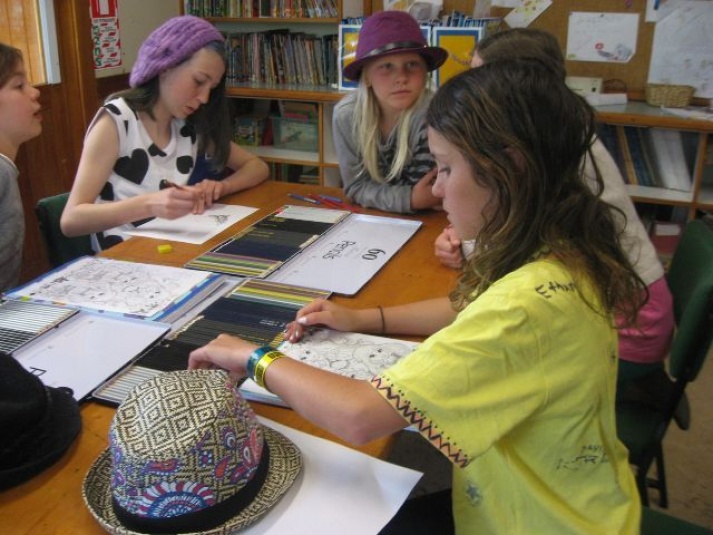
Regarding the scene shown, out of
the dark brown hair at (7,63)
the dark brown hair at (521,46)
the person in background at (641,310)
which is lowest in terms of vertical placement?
the person in background at (641,310)

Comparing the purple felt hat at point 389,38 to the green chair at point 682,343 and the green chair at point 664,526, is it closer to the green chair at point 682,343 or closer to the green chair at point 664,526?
the green chair at point 682,343

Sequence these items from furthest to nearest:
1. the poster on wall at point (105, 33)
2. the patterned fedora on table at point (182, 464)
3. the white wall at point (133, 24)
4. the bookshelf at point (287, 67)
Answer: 1. the bookshelf at point (287, 67)
2. the white wall at point (133, 24)
3. the poster on wall at point (105, 33)
4. the patterned fedora on table at point (182, 464)

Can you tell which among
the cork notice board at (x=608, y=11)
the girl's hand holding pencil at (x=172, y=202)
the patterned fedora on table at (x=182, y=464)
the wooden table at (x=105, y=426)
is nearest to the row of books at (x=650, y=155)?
the cork notice board at (x=608, y=11)

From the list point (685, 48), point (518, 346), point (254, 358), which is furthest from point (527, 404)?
point (685, 48)

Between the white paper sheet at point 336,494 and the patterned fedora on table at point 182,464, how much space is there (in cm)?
3

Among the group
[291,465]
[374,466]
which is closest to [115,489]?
[291,465]

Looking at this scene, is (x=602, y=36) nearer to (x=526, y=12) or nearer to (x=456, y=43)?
(x=526, y=12)

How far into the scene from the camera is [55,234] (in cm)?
183

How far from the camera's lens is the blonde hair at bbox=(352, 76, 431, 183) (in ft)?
6.56

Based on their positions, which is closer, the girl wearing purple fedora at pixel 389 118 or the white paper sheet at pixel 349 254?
the white paper sheet at pixel 349 254

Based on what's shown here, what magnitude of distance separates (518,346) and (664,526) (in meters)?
0.54

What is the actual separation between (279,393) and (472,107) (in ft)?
1.47

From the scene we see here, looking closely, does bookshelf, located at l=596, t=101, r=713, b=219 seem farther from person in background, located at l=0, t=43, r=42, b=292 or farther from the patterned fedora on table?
the patterned fedora on table

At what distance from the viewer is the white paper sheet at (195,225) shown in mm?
1679
